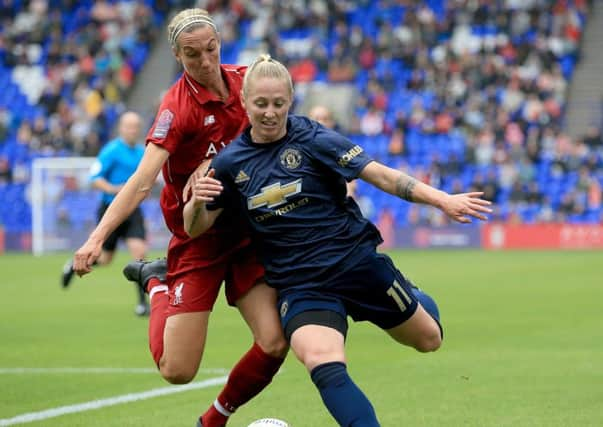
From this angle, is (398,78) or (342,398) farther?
(398,78)

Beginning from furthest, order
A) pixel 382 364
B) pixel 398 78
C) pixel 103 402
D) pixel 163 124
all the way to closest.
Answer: pixel 398 78, pixel 382 364, pixel 103 402, pixel 163 124

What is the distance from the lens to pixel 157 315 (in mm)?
6852

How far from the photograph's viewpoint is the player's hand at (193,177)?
20.8 ft

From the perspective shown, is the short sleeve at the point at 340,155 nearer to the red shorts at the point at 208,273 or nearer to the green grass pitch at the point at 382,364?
the red shorts at the point at 208,273

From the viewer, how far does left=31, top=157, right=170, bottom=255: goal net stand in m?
28.7

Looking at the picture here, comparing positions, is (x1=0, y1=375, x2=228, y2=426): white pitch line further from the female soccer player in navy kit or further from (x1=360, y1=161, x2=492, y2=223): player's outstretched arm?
(x1=360, y1=161, x2=492, y2=223): player's outstretched arm

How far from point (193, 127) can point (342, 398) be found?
1.95 metres

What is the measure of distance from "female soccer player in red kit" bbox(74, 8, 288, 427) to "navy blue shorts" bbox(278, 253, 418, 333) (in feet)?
2.05

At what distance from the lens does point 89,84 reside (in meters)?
34.6

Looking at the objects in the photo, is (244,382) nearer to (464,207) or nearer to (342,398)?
(342,398)

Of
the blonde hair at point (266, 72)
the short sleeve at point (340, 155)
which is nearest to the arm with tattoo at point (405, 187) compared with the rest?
the short sleeve at point (340, 155)

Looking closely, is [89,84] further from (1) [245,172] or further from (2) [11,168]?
(1) [245,172]

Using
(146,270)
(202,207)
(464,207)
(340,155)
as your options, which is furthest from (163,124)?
(464,207)

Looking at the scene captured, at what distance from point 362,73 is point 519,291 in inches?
666
